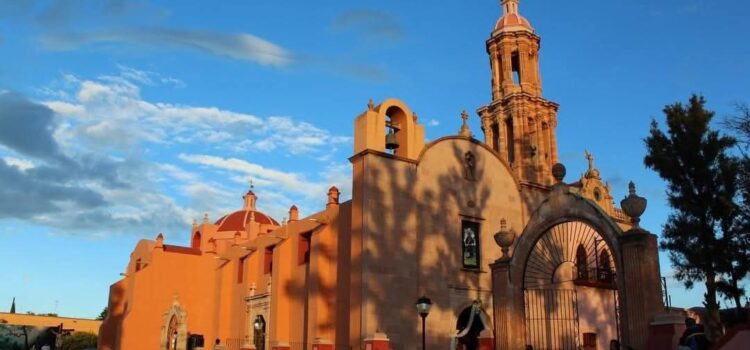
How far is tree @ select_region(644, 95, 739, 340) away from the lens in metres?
20.0

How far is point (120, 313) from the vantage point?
1548 inches

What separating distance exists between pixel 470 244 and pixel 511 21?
21491mm

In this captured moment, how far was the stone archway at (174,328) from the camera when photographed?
33338mm

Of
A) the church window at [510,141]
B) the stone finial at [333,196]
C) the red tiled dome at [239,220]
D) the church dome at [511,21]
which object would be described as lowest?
the stone finial at [333,196]

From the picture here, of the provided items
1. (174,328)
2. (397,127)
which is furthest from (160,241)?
(397,127)

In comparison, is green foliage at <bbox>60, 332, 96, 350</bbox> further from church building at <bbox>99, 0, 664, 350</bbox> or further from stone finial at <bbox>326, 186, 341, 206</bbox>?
stone finial at <bbox>326, 186, 341, 206</bbox>

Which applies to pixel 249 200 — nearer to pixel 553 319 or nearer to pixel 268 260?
pixel 268 260

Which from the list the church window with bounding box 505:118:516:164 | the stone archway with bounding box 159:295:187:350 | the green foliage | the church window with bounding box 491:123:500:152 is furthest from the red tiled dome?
the green foliage

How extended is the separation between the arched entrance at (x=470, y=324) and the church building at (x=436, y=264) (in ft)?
0.19

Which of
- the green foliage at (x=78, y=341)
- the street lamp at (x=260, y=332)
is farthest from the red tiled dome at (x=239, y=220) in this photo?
the green foliage at (x=78, y=341)

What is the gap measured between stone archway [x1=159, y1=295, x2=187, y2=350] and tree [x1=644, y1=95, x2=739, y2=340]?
73.6 feet

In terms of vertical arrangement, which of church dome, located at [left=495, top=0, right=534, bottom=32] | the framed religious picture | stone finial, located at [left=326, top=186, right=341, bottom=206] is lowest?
the framed religious picture

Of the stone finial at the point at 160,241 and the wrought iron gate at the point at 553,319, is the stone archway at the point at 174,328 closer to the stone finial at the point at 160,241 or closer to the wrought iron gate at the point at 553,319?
the stone finial at the point at 160,241

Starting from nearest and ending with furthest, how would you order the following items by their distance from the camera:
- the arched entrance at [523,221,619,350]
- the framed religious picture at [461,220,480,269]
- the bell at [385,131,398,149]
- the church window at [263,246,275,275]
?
1. the arched entrance at [523,221,619,350]
2. the bell at [385,131,398,149]
3. the framed religious picture at [461,220,480,269]
4. the church window at [263,246,275,275]
